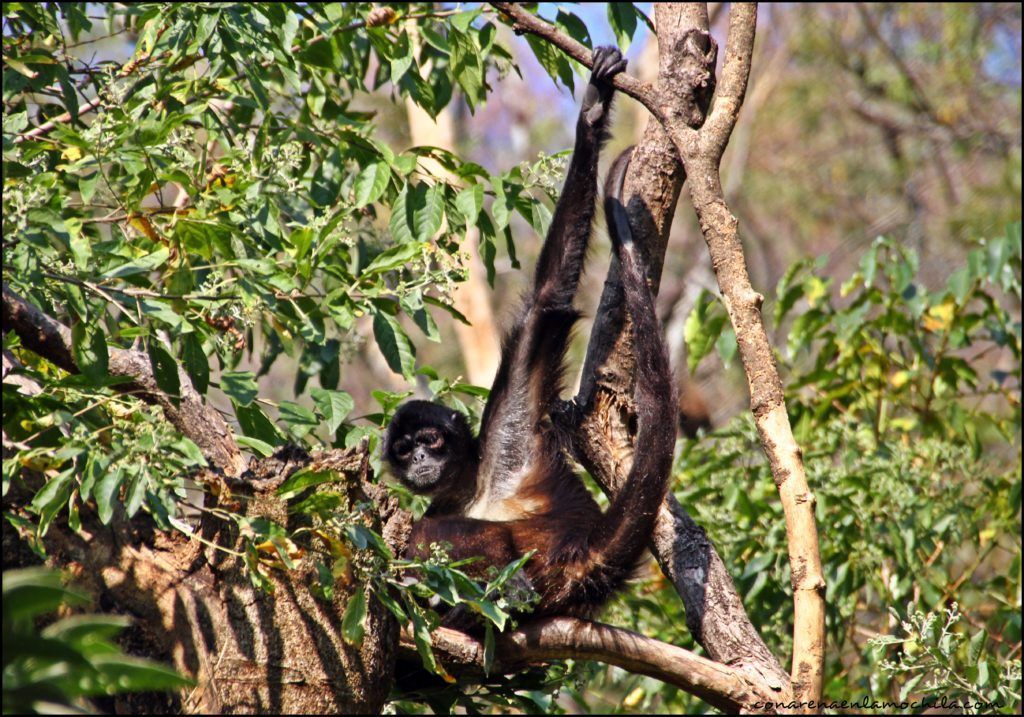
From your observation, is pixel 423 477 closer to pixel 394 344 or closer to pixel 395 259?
pixel 394 344

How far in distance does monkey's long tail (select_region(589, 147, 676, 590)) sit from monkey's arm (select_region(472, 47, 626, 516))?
34cm

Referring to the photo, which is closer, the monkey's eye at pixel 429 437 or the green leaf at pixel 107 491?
the green leaf at pixel 107 491

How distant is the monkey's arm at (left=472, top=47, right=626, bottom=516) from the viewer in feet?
16.2

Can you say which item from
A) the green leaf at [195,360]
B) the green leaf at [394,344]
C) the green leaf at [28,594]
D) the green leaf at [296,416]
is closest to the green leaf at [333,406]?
the green leaf at [296,416]

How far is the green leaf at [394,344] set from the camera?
14.5ft

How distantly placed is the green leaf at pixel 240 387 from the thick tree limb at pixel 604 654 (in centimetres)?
137

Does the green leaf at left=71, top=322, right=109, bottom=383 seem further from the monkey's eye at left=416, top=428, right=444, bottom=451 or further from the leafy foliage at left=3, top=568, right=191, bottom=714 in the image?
the monkey's eye at left=416, top=428, right=444, bottom=451

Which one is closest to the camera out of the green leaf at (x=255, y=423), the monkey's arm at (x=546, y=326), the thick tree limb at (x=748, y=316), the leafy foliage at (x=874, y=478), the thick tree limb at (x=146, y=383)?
the thick tree limb at (x=748, y=316)

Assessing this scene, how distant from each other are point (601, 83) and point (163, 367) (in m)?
2.38

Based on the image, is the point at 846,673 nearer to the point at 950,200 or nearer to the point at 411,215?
the point at 411,215

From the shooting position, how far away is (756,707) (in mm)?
3953

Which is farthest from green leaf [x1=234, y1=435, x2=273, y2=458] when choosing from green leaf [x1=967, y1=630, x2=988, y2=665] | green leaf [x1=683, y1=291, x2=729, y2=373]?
green leaf [x1=683, y1=291, x2=729, y2=373]

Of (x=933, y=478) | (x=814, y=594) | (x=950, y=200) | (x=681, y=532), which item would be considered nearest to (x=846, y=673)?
(x=933, y=478)

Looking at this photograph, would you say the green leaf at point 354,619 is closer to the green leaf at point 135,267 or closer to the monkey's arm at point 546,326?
the green leaf at point 135,267
